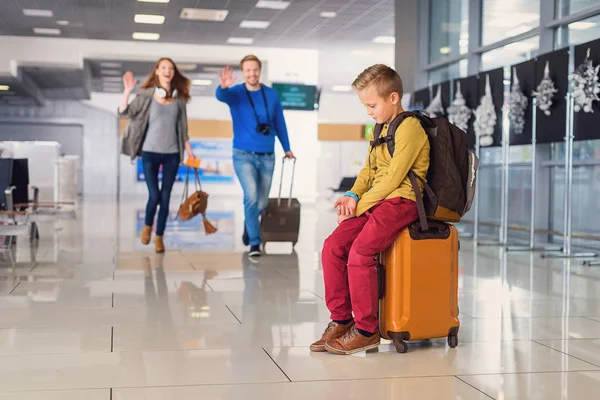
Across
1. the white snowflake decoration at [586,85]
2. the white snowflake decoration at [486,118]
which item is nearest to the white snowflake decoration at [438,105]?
the white snowflake decoration at [486,118]

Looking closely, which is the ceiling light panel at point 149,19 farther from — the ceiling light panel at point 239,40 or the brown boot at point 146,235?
the brown boot at point 146,235

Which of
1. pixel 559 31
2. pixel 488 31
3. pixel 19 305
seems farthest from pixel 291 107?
pixel 19 305

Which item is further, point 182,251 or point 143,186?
point 143,186

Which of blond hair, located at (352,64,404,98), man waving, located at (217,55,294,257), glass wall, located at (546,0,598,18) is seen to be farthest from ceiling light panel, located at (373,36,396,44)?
blond hair, located at (352,64,404,98)

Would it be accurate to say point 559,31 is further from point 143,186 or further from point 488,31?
point 143,186

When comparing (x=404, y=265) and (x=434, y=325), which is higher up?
(x=404, y=265)

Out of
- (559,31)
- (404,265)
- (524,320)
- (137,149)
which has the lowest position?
(524,320)

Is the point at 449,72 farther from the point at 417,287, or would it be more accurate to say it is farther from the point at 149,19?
the point at 417,287

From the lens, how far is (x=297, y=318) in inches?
154

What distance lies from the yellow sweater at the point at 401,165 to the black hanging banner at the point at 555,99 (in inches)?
197

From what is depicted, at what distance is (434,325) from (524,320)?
0.95 meters

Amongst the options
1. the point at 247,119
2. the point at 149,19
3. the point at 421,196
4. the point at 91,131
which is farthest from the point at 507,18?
the point at 91,131

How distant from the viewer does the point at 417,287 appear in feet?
10.3

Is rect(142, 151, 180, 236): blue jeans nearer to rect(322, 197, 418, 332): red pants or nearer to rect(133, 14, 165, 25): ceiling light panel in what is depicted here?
rect(322, 197, 418, 332): red pants
